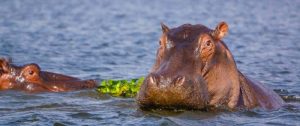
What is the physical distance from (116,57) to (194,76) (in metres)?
9.16

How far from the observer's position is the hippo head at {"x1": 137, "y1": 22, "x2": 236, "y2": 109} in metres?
7.20

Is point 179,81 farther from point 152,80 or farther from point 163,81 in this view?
point 152,80

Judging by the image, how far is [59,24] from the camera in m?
26.9

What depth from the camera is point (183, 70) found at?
7.37m

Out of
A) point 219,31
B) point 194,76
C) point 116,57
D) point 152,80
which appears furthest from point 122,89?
point 116,57

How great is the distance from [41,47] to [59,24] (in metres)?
8.72

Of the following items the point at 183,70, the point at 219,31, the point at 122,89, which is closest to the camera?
the point at 183,70

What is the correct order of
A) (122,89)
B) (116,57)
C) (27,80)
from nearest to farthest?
(122,89)
(27,80)
(116,57)

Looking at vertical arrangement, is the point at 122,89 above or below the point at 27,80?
below

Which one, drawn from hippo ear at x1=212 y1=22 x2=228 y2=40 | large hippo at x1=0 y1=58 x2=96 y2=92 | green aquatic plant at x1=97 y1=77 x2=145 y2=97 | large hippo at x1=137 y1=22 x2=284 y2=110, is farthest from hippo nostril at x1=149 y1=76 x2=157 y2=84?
large hippo at x1=0 y1=58 x2=96 y2=92

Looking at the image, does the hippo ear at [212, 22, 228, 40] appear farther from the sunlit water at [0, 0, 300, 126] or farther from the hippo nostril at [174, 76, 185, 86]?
the hippo nostril at [174, 76, 185, 86]

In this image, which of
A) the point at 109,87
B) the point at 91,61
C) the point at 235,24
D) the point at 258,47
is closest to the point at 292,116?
the point at 109,87

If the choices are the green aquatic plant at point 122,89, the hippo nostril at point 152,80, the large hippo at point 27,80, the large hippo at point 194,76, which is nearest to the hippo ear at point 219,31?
the large hippo at point 194,76

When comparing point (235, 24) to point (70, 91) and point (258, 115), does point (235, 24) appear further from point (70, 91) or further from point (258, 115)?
point (258, 115)
